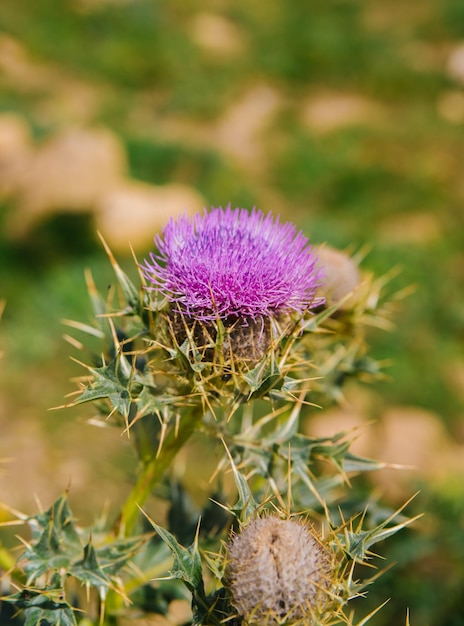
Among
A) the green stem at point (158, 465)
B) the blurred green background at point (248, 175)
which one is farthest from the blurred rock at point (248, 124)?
the green stem at point (158, 465)

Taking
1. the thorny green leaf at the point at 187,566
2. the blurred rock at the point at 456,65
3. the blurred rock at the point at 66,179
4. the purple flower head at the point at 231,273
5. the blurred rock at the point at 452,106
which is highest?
the purple flower head at the point at 231,273

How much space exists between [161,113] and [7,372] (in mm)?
6377

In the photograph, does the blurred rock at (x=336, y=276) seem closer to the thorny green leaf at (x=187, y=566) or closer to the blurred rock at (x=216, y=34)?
the thorny green leaf at (x=187, y=566)

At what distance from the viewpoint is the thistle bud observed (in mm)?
1603

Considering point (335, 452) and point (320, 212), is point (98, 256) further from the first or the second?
point (335, 452)

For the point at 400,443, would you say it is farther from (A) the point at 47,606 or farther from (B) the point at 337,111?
(B) the point at 337,111

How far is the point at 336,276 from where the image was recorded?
2.45m

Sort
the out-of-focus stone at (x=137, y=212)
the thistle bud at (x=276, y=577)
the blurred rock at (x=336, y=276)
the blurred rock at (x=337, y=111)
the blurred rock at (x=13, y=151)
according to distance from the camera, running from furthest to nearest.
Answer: the blurred rock at (x=337, y=111)
the blurred rock at (x=13, y=151)
the out-of-focus stone at (x=137, y=212)
the blurred rock at (x=336, y=276)
the thistle bud at (x=276, y=577)

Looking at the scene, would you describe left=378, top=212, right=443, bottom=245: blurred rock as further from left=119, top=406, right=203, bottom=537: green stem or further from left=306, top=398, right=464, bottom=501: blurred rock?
left=119, top=406, right=203, bottom=537: green stem

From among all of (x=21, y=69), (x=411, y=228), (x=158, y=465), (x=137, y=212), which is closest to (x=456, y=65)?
(x=411, y=228)

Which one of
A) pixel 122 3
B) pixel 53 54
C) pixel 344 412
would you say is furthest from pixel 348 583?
pixel 122 3

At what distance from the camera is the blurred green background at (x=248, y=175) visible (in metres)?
5.10

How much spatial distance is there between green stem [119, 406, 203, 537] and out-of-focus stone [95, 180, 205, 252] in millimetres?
5094

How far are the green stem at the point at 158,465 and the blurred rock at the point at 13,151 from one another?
673 centimetres
